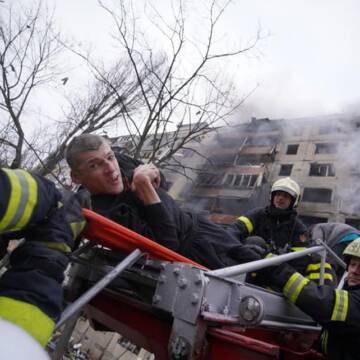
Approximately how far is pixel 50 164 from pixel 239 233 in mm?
6148

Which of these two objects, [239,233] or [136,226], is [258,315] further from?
[239,233]

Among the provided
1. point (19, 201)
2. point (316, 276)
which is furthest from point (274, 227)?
point (19, 201)

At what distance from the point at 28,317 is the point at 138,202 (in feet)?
3.78

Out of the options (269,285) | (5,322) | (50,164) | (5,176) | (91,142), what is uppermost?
(50,164)

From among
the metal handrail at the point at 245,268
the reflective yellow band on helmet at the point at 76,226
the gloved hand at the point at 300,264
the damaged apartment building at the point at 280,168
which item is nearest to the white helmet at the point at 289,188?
the gloved hand at the point at 300,264

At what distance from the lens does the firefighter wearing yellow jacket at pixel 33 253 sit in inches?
34.8

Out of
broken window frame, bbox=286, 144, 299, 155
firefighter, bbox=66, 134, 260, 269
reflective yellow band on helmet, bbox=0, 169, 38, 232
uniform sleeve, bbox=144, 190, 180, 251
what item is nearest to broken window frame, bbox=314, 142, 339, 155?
broken window frame, bbox=286, 144, 299, 155

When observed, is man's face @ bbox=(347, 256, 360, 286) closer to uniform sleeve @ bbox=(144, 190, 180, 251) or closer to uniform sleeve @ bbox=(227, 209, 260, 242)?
uniform sleeve @ bbox=(227, 209, 260, 242)

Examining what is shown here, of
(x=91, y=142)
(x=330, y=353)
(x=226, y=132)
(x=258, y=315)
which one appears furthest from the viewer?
(x=226, y=132)

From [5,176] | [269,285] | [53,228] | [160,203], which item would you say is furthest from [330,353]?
[5,176]

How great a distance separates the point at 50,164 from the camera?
25.9 feet

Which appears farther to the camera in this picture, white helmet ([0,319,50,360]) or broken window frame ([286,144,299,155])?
Result: broken window frame ([286,144,299,155])

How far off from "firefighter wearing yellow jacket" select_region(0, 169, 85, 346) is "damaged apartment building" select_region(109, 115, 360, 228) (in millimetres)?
18176

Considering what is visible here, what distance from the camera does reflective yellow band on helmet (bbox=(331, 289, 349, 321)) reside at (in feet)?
6.26
